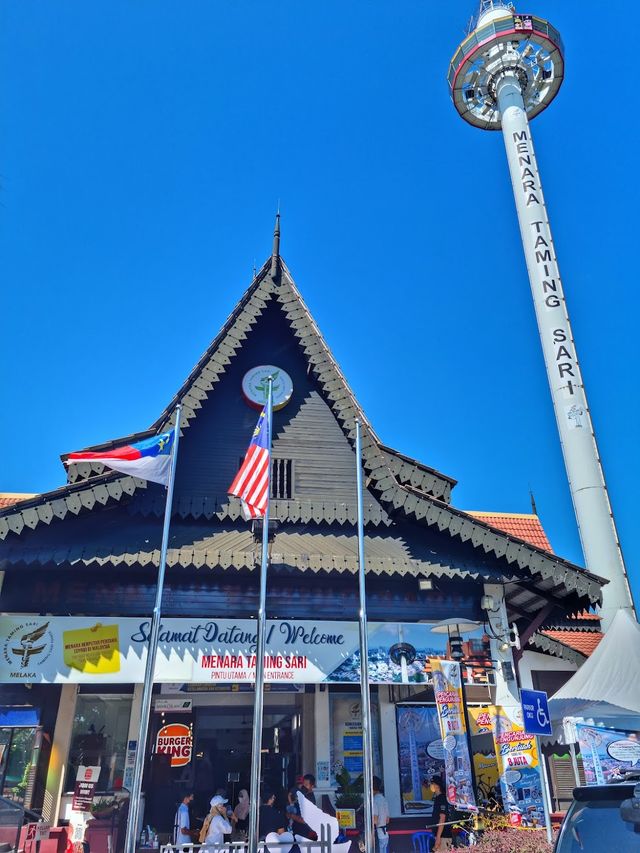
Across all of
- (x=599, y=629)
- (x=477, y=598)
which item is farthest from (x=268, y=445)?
(x=599, y=629)

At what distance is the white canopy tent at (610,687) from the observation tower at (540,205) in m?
4.77

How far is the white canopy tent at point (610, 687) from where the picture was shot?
32.7 ft

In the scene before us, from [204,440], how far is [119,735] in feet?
20.0

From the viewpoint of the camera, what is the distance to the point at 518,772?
10117mm

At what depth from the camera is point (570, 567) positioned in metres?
11.4

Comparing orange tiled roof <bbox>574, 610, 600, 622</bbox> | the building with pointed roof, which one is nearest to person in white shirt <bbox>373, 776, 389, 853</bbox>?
the building with pointed roof

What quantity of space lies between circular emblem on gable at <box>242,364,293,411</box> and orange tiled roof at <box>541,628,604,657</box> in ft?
35.3

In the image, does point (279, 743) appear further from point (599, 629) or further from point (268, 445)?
point (599, 629)

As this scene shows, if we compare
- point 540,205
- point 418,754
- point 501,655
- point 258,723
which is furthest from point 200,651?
point 540,205

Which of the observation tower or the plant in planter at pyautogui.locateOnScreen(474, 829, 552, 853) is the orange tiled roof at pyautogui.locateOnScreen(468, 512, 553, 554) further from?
the plant in planter at pyautogui.locateOnScreen(474, 829, 552, 853)

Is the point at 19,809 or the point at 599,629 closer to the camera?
the point at 19,809

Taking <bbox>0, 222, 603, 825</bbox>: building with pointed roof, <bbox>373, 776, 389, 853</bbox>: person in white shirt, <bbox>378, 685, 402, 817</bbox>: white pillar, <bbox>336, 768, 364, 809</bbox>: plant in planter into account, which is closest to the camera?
<bbox>0, 222, 603, 825</bbox>: building with pointed roof

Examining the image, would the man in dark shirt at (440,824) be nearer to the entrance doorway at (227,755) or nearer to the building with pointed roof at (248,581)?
the building with pointed roof at (248,581)

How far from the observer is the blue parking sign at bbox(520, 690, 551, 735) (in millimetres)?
8633
